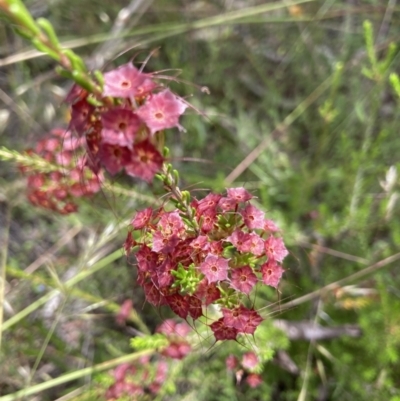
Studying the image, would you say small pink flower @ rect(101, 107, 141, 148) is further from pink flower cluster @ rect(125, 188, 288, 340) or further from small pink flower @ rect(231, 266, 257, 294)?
small pink flower @ rect(231, 266, 257, 294)

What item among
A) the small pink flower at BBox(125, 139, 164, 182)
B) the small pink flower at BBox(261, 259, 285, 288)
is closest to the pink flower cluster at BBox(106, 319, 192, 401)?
the small pink flower at BBox(261, 259, 285, 288)

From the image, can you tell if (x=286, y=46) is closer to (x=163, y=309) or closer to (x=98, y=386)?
(x=163, y=309)

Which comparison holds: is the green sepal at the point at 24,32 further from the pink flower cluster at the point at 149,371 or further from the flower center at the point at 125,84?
the pink flower cluster at the point at 149,371

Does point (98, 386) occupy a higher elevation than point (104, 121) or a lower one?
lower

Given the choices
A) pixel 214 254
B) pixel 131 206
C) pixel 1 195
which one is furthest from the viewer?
pixel 1 195

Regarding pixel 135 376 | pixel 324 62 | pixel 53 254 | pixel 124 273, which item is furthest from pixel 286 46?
pixel 135 376

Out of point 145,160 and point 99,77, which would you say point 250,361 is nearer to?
point 145,160
